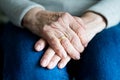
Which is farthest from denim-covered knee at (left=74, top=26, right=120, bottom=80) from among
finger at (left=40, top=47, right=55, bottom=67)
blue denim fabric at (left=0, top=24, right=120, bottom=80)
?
finger at (left=40, top=47, right=55, bottom=67)

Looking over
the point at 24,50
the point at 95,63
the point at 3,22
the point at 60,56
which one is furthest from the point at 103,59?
the point at 3,22

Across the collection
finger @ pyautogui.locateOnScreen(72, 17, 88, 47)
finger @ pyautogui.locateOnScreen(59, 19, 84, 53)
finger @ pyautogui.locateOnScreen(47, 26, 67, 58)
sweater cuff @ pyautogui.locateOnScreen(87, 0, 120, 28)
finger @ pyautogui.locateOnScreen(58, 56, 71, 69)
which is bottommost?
finger @ pyautogui.locateOnScreen(58, 56, 71, 69)

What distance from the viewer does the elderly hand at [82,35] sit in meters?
0.90

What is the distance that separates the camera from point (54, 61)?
35.7 inches

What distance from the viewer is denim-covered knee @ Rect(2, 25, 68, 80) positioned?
2.88 feet

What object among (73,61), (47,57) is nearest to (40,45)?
(47,57)

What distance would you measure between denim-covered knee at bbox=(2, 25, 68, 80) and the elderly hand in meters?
0.02

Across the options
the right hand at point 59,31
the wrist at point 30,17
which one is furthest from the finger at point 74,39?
the wrist at point 30,17

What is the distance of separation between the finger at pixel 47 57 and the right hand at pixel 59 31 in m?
0.01

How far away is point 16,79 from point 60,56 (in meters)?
0.15

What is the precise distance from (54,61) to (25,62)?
9 centimetres

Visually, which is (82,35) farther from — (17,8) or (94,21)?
(17,8)

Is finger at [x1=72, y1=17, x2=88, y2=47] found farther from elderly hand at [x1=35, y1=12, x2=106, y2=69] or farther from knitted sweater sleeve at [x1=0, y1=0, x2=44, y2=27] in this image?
knitted sweater sleeve at [x1=0, y1=0, x2=44, y2=27]

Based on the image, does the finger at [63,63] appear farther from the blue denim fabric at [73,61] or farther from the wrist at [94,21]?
the wrist at [94,21]
